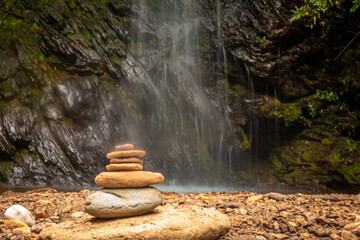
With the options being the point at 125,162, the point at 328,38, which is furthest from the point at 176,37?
the point at 125,162

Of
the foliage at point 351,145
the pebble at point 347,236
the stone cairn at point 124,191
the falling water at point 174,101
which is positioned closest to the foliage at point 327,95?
the foliage at point 351,145

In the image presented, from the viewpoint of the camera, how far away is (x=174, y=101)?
448 inches

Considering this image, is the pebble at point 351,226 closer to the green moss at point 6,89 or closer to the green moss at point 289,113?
the green moss at point 289,113

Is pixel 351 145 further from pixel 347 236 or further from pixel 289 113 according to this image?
pixel 347 236

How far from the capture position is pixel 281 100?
11.3m

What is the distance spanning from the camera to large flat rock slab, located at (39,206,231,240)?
2660 millimetres

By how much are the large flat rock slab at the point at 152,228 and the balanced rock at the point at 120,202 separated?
9 cm

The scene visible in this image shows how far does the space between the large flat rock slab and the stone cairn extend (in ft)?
0.41

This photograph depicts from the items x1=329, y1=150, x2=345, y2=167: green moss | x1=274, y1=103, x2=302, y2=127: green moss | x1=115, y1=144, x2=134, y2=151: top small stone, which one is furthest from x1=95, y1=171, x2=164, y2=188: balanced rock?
x1=274, y1=103, x2=302, y2=127: green moss

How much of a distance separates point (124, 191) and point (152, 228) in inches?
34.9

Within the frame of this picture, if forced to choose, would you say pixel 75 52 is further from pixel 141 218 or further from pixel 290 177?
pixel 290 177

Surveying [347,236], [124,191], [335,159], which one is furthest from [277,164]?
[124,191]

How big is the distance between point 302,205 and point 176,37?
10031mm

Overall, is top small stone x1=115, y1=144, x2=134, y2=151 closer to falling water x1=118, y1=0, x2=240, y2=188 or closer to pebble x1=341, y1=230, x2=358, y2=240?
pebble x1=341, y1=230, x2=358, y2=240
